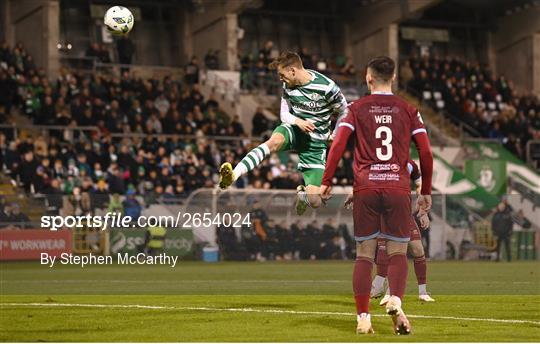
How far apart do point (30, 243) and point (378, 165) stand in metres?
20.9

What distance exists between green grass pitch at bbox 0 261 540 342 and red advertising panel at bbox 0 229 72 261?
2961mm

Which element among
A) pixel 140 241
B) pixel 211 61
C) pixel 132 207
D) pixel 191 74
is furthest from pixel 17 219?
pixel 211 61

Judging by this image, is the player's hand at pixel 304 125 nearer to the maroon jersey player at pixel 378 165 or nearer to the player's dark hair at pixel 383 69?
the maroon jersey player at pixel 378 165

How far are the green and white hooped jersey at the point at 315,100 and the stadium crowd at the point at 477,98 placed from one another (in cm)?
3663

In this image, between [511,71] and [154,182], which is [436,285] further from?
[511,71]

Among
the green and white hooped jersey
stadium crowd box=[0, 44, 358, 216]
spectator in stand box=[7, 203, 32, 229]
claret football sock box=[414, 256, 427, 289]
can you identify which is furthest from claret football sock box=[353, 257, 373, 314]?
stadium crowd box=[0, 44, 358, 216]

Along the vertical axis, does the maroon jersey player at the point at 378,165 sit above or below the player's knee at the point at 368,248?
above

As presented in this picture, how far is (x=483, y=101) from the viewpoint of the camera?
55719mm

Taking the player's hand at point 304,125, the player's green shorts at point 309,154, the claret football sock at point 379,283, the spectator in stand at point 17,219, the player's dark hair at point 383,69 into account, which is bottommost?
the spectator in stand at point 17,219

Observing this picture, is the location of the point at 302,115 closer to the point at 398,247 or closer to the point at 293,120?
the point at 293,120

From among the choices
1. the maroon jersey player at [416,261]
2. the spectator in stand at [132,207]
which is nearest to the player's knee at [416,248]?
the maroon jersey player at [416,261]

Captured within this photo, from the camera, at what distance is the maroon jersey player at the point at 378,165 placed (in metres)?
12.0

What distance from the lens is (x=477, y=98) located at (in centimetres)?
5534

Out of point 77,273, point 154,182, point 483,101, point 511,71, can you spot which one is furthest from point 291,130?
point 511,71
